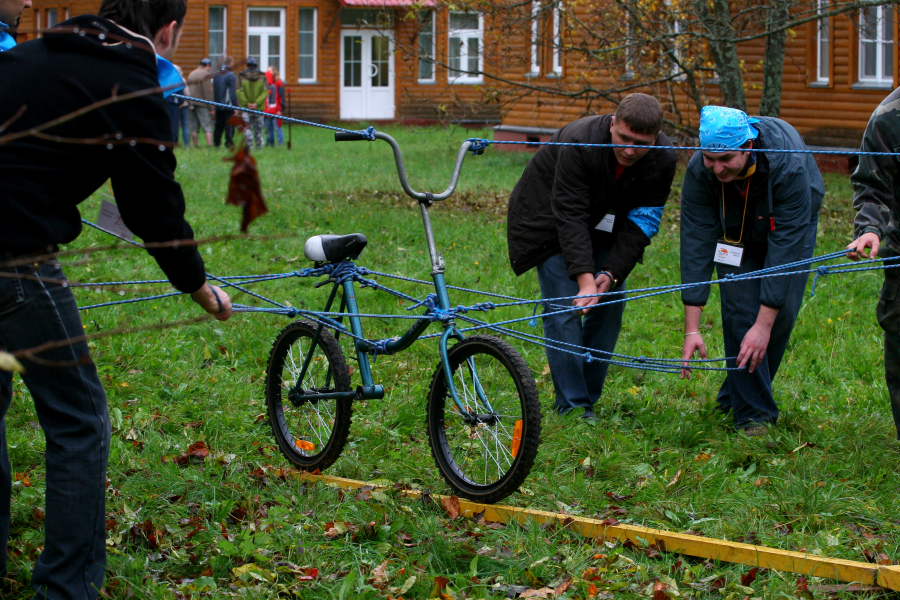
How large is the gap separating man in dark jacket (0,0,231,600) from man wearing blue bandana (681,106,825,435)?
2.89 m

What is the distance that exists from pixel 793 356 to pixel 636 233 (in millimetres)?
2223

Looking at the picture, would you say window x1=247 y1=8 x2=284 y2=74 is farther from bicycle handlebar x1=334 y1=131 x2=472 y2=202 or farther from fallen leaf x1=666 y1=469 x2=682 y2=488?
fallen leaf x1=666 y1=469 x2=682 y2=488

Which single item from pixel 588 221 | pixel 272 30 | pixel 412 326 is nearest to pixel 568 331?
pixel 588 221

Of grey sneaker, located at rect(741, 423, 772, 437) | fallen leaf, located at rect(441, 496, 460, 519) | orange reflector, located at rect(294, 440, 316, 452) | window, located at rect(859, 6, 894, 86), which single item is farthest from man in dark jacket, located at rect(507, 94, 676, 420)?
window, located at rect(859, 6, 894, 86)

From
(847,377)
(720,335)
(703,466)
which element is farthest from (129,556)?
(720,335)

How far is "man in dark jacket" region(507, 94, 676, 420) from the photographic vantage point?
19.5ft

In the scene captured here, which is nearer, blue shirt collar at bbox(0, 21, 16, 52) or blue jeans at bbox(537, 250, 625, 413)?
blue shirt collar at bbox(0, 21, 16, 52)

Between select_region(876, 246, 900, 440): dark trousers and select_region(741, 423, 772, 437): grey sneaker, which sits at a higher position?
select_region(876, 246, 900, 440): dark trousers

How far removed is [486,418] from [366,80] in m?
34.4

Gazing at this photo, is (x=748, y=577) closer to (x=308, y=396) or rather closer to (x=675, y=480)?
(x=675, y=480)

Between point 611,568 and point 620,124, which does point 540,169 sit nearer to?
point 620,124

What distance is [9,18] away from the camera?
14.4 feet

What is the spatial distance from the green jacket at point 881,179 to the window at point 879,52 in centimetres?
1521

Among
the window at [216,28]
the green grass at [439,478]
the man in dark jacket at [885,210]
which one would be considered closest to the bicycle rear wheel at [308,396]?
the green grass at [439,478]
